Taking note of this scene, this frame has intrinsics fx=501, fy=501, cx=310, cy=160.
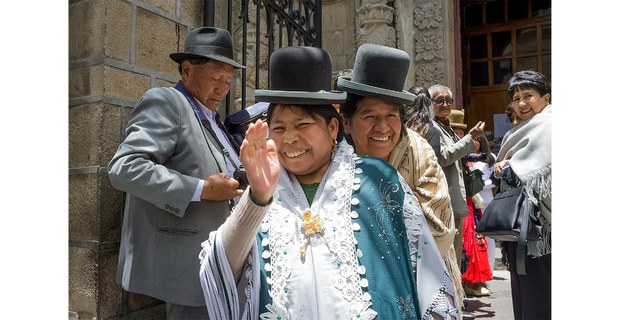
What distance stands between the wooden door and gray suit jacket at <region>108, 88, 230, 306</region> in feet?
21.7

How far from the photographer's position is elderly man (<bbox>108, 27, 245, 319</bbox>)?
6.32ft

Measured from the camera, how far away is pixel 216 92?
Answer: 246cm

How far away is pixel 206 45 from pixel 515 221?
71.1 inches

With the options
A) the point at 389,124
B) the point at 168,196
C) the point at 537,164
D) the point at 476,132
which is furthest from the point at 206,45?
the point at 476,132

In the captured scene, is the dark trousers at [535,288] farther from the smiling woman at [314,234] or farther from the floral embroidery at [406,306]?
the floral embroidery at [406,306]

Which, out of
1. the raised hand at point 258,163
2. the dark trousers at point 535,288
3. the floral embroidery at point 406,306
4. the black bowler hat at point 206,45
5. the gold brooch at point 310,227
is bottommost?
the dark trousers at point 535,288

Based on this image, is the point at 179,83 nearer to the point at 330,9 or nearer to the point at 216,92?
the point at 216,92

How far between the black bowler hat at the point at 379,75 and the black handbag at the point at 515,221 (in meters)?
1.02

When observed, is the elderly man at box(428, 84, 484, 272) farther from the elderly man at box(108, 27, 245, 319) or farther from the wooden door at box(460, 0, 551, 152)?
the wooden door at box(460, 0, 551, 152)

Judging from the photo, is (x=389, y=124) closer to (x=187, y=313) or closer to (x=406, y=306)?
(x=406, y=306)

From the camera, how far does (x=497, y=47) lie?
8.27 meters

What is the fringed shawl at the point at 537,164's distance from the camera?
2576mm

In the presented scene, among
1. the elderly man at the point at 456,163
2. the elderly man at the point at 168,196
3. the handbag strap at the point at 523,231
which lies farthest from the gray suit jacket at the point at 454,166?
the elderly man at the point at 168,196

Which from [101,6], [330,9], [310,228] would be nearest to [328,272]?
[310,228]
